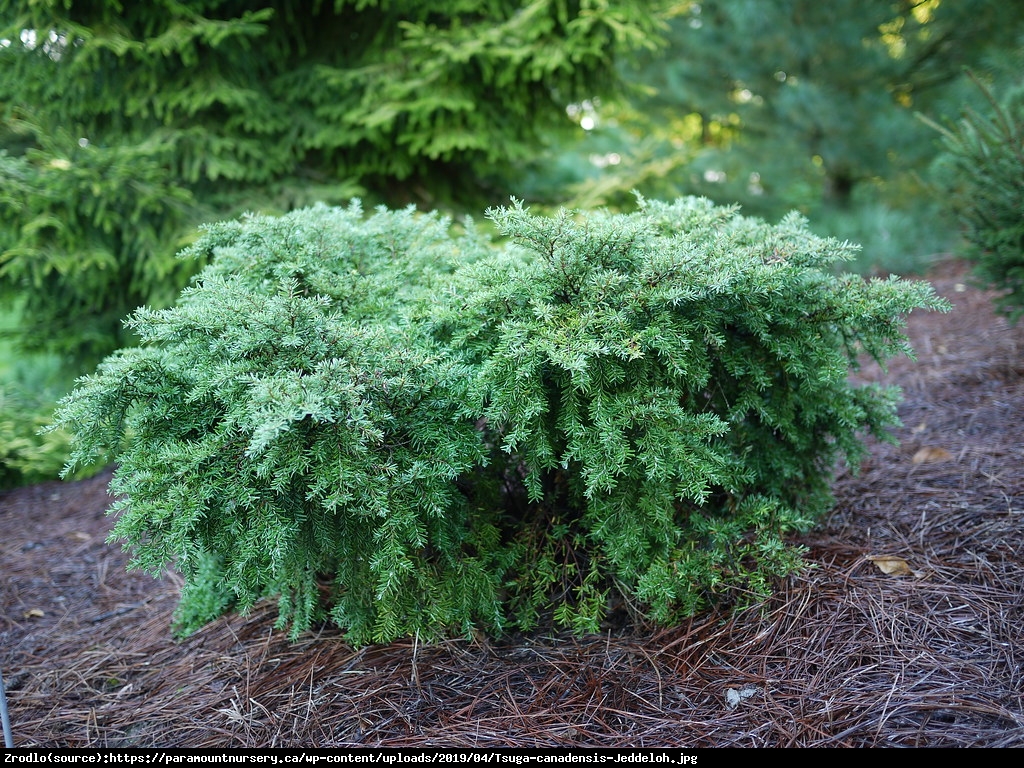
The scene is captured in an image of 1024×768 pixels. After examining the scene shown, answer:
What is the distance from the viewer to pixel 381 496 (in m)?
1.81

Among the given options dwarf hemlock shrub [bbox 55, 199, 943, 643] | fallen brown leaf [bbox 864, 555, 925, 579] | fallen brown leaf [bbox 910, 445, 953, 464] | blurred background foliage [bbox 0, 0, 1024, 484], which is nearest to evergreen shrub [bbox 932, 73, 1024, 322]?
blurred background foliage [bbox 0, 0, 1024, 484]

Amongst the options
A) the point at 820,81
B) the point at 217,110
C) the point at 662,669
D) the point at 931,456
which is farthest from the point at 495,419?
the point at 820,81

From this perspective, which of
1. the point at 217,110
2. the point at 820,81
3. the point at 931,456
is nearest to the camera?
the point at 931,456

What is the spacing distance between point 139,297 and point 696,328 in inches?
171

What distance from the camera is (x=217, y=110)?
15.4 feet

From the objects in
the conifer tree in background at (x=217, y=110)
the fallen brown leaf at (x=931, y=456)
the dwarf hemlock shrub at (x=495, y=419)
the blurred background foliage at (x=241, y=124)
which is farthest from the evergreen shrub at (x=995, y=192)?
the conifer tree in background at (x=217, y=110)

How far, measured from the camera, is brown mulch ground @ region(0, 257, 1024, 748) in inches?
70.7

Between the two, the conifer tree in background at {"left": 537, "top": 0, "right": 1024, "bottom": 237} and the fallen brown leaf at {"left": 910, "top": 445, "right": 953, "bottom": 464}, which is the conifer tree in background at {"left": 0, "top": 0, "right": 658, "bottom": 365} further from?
the fallen brown leaf at {"left": 910, "top": 445, "right": 953, "bottom": 464}

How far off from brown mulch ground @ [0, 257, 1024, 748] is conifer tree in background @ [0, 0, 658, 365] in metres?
2.44

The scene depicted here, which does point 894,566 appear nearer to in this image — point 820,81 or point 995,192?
point 995,192

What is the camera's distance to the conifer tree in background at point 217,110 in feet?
13.3

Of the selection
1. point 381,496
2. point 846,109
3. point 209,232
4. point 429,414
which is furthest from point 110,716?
point 846,109

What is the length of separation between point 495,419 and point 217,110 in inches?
159

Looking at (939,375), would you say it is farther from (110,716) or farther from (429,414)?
(110,716)
